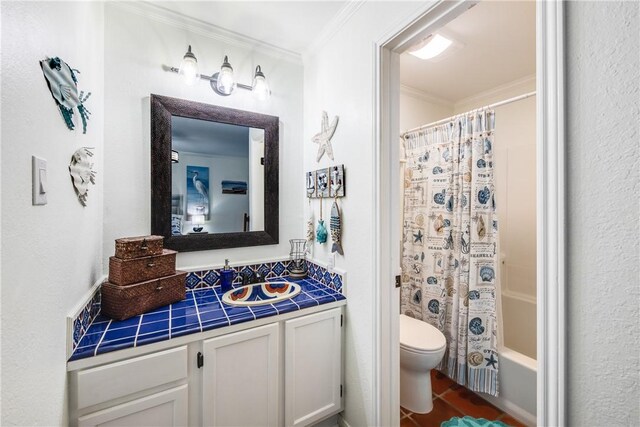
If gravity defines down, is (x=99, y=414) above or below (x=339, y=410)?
above

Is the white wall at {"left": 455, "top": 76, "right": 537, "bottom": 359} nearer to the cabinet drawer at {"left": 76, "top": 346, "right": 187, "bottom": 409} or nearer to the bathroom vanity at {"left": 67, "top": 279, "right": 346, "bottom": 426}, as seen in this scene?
the bathroom vanity at {"left": 67, "top": 279, "right": 346, "bottom": 426}

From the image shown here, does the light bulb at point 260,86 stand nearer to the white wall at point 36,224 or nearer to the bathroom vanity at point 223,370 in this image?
the white wall at point 36,224

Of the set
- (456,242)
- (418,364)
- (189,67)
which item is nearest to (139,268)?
(189,67)

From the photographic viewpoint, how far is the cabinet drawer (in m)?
0.92

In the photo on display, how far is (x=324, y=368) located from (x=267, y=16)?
6.67ft

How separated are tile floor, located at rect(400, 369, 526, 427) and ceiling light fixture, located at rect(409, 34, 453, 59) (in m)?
2.42

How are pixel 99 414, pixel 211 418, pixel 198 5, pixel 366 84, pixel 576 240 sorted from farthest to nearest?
pixel 198 5, pixel 366 84, pixel 211 418, pixel 99 414, pixel 576 240

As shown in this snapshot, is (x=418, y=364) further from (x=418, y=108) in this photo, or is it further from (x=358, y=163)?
(x=418, y=108)

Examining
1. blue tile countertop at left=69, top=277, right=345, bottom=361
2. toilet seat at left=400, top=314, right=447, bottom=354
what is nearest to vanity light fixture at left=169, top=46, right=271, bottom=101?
blue tile countertop at left=69, top=277, right=345, bottom=361

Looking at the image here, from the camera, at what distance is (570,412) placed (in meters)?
0.67

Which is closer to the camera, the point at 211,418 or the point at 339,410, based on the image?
the point at 211,418

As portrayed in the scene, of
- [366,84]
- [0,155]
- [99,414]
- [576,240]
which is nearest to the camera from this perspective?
[0,155]

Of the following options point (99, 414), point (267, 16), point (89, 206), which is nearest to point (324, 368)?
point (99, 414)

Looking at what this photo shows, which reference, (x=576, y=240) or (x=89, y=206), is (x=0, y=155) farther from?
(x=576, y=240)
